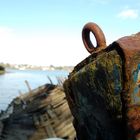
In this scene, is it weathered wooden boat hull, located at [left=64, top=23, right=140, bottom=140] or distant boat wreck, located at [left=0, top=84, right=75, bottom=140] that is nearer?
weathered wooden boat hull, located at [left=64, top=23, right=140, bottom=140]

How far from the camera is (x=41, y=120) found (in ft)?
45.9

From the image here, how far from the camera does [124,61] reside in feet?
10.4

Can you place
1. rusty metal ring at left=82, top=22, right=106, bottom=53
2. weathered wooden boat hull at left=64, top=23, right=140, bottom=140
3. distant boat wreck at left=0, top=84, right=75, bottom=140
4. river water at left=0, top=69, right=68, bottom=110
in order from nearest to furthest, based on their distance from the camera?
1. weathered wooden boat hull at left=64, top=23, right=140, bottom=140
2. rusty metal ring at left=82, top=22, right=106, bottom=53
3. distant boat wreck at left=0, top=84, right=75, bottom=140
4. river water at left=0, top=69, right=68, bottom=110

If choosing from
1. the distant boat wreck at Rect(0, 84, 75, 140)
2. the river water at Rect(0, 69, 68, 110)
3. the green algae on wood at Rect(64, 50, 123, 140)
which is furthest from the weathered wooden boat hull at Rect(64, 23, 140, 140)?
the river water at Rect(0, 69, 68, 110)

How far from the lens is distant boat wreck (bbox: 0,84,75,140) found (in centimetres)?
1348

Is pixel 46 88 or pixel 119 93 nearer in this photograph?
pixel 119 93

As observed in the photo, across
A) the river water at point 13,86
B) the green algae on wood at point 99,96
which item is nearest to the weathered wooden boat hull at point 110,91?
the green algae on wood at point 99,96

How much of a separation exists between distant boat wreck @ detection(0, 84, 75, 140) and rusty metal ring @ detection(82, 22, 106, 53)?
9.18m

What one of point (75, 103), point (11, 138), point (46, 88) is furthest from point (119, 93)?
point (46, 88)

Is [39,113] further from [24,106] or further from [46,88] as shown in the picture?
[46,88]

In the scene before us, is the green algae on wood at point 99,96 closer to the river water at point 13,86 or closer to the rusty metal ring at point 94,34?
the rusty metal ring at point 94,34

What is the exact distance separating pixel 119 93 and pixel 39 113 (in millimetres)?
11485

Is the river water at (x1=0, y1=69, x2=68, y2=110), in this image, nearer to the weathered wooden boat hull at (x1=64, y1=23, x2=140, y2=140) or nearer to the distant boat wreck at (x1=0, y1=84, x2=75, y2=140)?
the distant boat wreck at (x1=0, y1=84, x2=75, y2=140)

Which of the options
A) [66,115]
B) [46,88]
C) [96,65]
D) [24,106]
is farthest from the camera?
[46,88]
